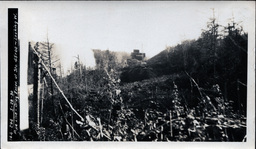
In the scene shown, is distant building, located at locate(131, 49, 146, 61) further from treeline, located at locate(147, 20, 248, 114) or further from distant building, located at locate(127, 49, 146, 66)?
treeline, located at locate(147, 20, 248, 114)

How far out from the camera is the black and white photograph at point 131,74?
3.21 meters

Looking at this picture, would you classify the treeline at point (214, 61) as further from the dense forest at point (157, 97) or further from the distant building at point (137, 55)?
the distant building at point (137, 55)

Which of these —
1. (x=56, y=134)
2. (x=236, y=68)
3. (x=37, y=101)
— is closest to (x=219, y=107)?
(x=236, y=68)

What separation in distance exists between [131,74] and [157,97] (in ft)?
1.39

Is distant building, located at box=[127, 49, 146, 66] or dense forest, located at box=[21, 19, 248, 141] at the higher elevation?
distant building, located at box=[127, 49, 146, 66]

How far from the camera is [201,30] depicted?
3227mm

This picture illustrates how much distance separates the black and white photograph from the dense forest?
0.5 inches

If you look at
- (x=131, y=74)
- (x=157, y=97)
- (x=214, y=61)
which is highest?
(x=214, y=61)

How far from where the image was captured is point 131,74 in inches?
129

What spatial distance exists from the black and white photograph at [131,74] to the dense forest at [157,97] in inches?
0.5

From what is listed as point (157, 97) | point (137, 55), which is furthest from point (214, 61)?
point (137, 55)

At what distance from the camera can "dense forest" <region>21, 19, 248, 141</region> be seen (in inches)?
127

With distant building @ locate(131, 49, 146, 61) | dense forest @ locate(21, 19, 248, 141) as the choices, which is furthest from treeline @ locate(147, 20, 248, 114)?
distant building @ locate(131, 49, 146, 61)

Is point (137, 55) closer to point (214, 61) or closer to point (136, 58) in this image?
point (136, 58)
